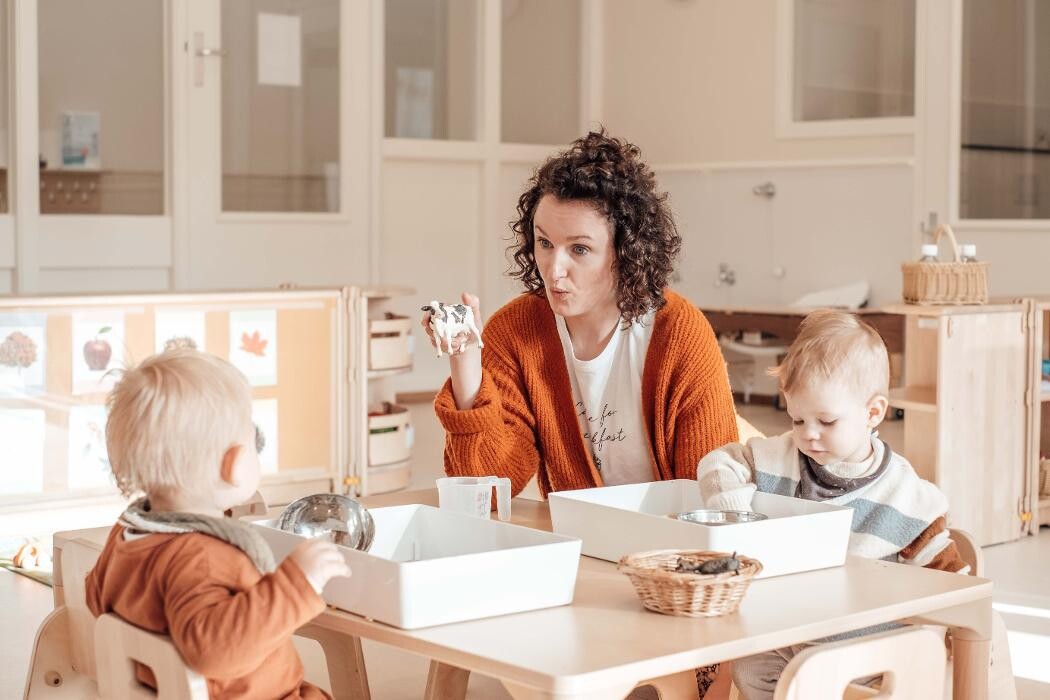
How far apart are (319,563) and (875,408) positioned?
2.86 feet

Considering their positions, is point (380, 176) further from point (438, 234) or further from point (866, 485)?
point (866, 485)

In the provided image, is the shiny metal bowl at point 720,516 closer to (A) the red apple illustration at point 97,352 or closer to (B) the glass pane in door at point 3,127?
(A) the red apple illustration at point 97,352

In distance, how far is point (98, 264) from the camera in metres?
6.62

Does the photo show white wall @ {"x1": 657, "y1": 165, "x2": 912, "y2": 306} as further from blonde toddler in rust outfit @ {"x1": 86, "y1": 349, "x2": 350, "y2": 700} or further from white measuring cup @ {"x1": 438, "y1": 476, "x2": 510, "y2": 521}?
blonde toddler in rust outfit @ {"x1": 86, "y1": 349, "x2": 350, "y2": 700}

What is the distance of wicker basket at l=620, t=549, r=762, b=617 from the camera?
144 centimetres

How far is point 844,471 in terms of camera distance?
194cm

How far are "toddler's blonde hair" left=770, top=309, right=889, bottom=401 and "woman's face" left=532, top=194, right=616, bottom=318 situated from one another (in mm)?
516

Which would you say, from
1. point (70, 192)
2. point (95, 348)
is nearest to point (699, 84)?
point (70, 192)

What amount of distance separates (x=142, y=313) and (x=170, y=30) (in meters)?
2.57

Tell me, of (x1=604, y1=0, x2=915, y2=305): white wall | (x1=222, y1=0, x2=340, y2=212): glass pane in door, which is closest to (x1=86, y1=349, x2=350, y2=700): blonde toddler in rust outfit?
(x1=222, y1=0, x2=340, y2=212): glass pane in door

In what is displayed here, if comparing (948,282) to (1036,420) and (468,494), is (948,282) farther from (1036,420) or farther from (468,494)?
(468,494)

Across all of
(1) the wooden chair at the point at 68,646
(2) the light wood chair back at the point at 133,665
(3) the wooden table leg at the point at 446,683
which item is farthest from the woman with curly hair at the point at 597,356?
(2) the light wood chair back at the point at 133,665

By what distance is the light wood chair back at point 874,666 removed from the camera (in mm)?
1420

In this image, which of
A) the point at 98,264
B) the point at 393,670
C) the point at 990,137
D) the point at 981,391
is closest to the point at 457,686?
the point at 393,670
